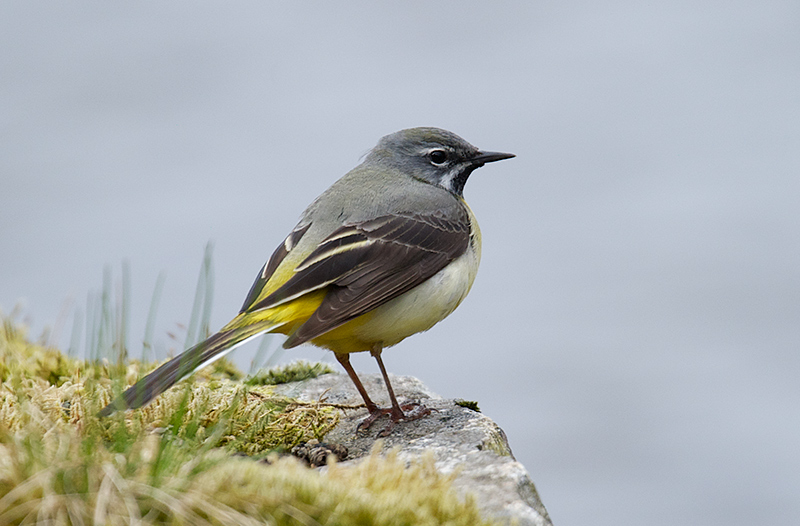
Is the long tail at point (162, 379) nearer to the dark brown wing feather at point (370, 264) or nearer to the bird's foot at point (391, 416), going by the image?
the dark brown wing feather at point (370, 264)

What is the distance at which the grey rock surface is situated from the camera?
13.4 feet

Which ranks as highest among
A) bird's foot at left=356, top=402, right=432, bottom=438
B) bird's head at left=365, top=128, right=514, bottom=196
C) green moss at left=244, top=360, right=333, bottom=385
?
bird's head at left=365, top=128, right=514, bottom=196

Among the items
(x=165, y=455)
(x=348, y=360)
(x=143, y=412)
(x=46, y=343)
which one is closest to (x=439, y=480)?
(x=165, y=455)

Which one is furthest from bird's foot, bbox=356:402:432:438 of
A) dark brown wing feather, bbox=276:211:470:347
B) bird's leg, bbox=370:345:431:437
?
dark brown wing feather, bbox=276:211:470:347

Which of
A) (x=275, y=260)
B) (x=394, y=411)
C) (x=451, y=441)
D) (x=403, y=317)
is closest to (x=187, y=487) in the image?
(x=451, y=441)

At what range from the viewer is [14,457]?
3.24 meters

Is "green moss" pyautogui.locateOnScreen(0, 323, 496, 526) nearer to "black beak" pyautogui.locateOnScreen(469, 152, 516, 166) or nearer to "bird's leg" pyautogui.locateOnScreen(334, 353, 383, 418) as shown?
"bird's leg" pyautogui.locateOnScreen(334, 353, 383, 418)

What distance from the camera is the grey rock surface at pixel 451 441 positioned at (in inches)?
160

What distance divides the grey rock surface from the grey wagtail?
0.71ft

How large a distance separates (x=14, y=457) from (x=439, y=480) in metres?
1.83

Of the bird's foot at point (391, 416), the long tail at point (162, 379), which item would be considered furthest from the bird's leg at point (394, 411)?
the long tail at point (162, 379)

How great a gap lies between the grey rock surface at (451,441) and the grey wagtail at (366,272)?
215 millimetres

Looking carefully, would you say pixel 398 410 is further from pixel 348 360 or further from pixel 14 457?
pixel 14 457

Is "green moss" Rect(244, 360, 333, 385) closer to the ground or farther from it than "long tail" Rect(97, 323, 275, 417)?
closer to the ground
